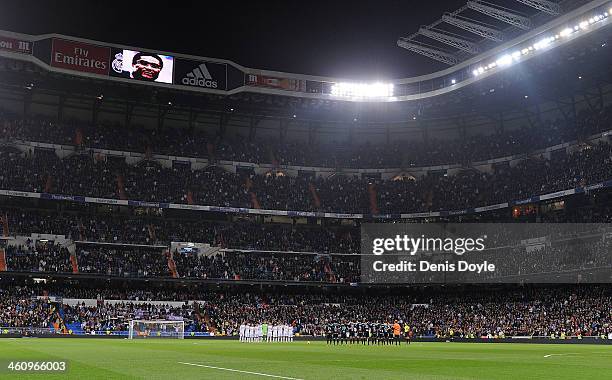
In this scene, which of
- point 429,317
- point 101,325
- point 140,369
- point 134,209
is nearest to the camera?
Result: point 140,369

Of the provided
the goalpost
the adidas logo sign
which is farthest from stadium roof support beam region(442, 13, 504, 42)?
the goalpost

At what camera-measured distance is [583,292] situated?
6034 cm

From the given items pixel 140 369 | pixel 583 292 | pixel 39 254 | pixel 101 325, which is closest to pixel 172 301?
pixel 101 325

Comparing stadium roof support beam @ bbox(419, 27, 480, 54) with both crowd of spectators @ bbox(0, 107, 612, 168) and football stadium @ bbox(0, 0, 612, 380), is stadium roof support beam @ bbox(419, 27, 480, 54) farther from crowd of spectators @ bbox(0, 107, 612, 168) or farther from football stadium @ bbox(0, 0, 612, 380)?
crowd of spectators @ bbox(0, 107, 612, 168)

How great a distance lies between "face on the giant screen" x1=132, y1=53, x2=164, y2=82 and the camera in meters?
68.8

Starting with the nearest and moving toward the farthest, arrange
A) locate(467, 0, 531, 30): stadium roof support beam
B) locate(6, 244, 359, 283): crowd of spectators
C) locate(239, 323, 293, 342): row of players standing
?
locate(239, 323, 293, 342): row of players standing < locate(467, 0, 531, 30): stadium roof support beam < locate(6, 244, 359, 283): crowd of spectators

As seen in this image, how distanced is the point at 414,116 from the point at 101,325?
44.7 meters

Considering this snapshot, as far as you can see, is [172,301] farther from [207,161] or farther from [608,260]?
[608,260]

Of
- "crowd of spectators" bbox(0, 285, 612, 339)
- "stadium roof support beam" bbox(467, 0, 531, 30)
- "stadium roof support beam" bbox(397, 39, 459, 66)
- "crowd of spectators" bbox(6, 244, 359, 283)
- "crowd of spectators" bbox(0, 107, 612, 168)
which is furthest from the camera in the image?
"crowd of spectators" bbox(0, 107, 612, 168)

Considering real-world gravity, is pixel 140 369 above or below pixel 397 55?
below

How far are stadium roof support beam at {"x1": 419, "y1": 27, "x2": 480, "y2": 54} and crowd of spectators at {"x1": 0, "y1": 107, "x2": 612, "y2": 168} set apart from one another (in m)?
13.5

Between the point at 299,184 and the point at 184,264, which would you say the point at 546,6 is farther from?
the point at 184,264

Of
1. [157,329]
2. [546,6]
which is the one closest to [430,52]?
[546,6]

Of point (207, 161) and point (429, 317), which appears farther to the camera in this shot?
point (207, 161)
